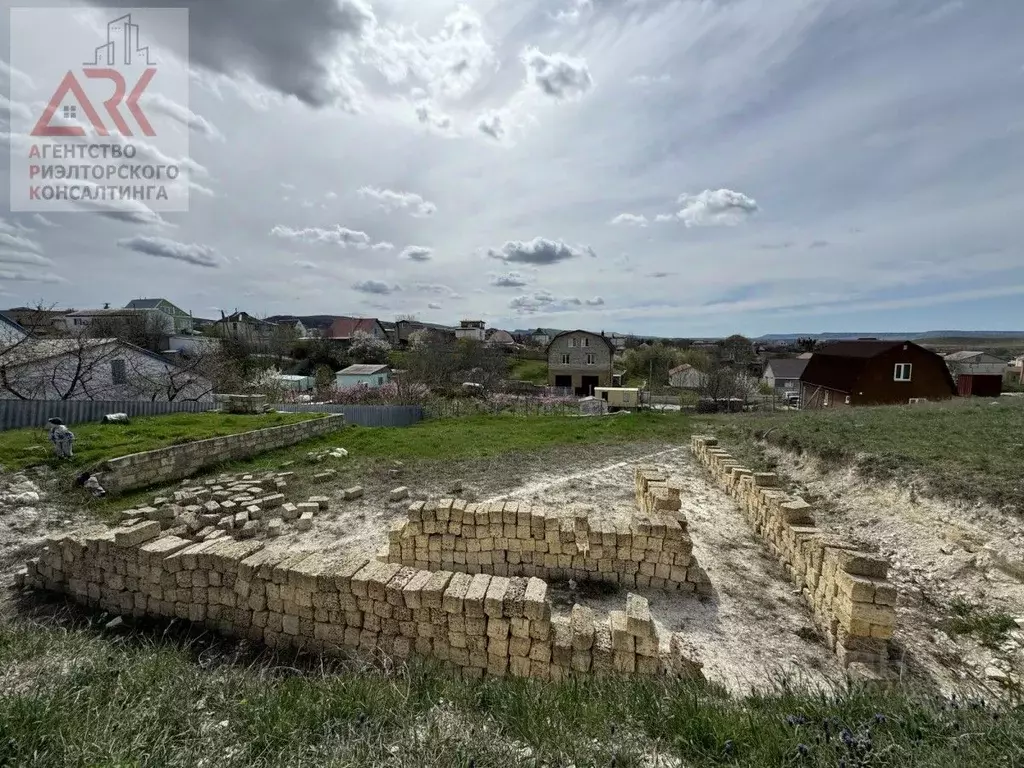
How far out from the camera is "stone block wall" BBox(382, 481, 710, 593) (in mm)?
6355

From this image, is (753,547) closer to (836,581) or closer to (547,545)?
(836,581)

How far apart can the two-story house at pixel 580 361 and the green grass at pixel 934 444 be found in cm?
2199

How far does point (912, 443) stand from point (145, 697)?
1379cm

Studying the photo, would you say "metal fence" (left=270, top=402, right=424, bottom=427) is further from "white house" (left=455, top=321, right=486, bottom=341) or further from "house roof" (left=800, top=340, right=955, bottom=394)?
"white house" (left=455, top=321, right=486, bottom=341)

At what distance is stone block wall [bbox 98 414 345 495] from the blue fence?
385 centimetres

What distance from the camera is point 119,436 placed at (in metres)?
11.5

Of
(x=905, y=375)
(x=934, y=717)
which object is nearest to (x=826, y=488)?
(x=934, y=717)

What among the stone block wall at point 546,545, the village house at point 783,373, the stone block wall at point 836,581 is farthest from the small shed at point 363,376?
the village house at point 783,373

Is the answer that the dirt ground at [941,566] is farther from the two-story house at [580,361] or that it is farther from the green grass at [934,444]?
the two-story house at [580,361]

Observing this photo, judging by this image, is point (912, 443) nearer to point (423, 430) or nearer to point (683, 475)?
point (683, 475)

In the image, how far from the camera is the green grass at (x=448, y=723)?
248 centimetres

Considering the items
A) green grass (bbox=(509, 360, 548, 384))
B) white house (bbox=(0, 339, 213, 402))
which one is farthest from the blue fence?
green grass (bbox=(509, 360, 548, 384))

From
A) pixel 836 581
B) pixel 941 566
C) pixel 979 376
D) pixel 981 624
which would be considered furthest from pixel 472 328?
pixel 981 624

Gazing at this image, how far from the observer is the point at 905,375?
82.0 feet
